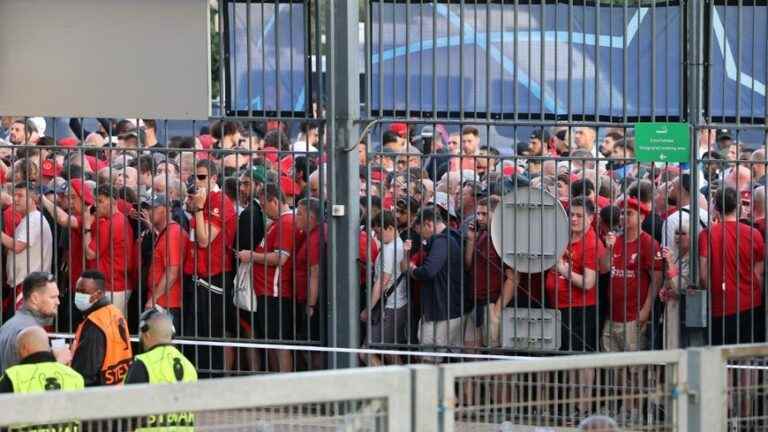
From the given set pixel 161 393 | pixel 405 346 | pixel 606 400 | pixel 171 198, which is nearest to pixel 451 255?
pixel 405 346

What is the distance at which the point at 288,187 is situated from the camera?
1199cm

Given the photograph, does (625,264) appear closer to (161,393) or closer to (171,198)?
(171,198)

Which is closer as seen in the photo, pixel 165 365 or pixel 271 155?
pixel 165 365

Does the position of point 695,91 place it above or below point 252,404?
above

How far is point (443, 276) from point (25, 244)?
10.5ft

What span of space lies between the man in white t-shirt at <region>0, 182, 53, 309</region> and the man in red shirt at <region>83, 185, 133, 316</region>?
321 mm

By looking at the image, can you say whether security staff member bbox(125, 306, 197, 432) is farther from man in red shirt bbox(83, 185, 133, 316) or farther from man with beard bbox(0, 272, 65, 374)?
man in red shirt bbox(83, 185, 133, 316)

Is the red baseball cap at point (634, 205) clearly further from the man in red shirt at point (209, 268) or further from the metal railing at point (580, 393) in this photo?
the metal railing at point (580, 393)

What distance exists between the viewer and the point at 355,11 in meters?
11.0

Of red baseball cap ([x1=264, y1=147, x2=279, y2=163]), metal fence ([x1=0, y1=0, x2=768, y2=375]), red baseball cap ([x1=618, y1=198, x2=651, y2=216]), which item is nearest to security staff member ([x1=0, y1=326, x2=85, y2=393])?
metal fence ([x1=0, y1=0, x2=768, y2=375])

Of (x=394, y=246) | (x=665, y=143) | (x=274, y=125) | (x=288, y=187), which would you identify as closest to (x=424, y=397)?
(x=665, y=143)

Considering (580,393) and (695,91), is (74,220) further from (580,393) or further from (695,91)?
(580,393)

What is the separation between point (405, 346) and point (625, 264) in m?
1.68

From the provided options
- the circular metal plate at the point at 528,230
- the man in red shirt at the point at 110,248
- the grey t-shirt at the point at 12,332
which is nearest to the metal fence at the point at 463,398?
the grey t-shirt at the point at 12,332
